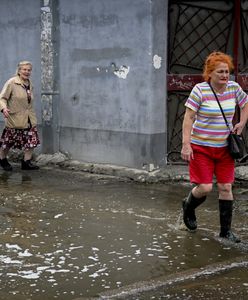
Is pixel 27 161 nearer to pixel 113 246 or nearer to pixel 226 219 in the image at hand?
pixel 113 246

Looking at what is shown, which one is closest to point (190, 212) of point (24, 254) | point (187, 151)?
point (187, 151)

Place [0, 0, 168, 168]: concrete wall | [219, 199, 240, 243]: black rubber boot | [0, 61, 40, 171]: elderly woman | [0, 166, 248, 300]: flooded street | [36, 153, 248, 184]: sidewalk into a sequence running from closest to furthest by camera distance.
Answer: [0, 166, 248, 300]: flooded street
[219, 199, 240, 243]: black rubber boot
[36, 153, 248, 184]: sidewalk
[0, 0, 168, 168]: concrete wall
[0, 61, 40, 171]: elderly woman

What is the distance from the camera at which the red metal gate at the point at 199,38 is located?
8.77 metres

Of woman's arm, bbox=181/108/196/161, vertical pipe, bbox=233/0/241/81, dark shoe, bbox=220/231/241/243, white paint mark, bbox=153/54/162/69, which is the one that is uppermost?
vertical pipe, bbox=233/0/241/81

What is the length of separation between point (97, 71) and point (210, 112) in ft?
12.8

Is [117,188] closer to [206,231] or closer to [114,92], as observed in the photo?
[114,92]

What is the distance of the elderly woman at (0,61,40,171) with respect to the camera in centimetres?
930

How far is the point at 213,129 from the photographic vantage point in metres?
5.65

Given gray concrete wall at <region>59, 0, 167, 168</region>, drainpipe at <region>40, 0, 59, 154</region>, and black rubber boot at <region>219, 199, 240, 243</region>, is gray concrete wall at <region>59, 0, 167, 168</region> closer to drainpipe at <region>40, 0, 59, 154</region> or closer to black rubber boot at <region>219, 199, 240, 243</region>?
drainpipe at <region>40, 0, 59, 154</region>

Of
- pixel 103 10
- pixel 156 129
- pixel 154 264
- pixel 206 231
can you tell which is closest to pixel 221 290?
pixel 154 264

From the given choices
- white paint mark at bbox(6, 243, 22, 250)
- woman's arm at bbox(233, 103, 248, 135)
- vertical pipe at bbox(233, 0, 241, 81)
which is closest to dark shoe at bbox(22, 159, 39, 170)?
vertical pipe at bbox(233, 0, 241, 81)

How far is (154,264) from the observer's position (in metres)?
5.09

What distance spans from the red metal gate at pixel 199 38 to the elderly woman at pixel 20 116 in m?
2.15

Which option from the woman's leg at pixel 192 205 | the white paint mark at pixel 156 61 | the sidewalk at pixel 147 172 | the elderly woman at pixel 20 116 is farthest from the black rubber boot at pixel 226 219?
the elderly woman at pixel 20 116
